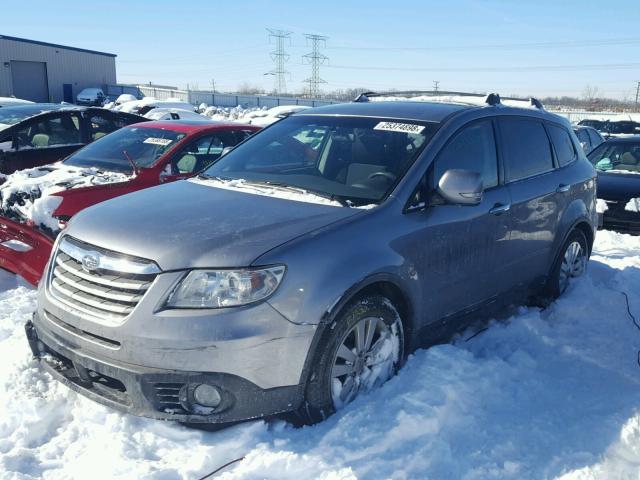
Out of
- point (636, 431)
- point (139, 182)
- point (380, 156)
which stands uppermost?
point (380, 156)

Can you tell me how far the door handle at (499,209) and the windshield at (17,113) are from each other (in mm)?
9070

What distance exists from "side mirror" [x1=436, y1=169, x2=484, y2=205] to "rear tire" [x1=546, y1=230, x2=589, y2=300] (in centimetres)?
197

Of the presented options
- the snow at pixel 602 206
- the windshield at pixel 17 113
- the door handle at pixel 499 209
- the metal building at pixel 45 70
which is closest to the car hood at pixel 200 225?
the door handle at pixel 499 209

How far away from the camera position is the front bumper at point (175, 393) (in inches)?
108

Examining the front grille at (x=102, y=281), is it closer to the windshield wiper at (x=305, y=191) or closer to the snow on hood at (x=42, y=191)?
the windshield wiper at (x=305, y=191)

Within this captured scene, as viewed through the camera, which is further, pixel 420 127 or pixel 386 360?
pixel 420 127

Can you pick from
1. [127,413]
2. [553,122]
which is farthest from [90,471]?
[553,122]

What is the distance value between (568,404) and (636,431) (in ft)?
1.25

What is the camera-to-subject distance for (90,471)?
2707 millimetres

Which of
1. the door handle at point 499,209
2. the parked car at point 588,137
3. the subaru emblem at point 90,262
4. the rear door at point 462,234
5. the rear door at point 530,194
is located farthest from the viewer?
the parked car at point 588,137

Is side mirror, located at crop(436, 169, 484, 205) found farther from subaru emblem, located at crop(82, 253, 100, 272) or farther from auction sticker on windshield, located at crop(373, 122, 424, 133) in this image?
subaru emblem, located at crop(82, 253, 100, 272)

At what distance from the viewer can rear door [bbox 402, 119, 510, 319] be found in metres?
3.57

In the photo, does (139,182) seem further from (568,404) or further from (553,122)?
(568,404)

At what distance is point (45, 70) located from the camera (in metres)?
47.0
